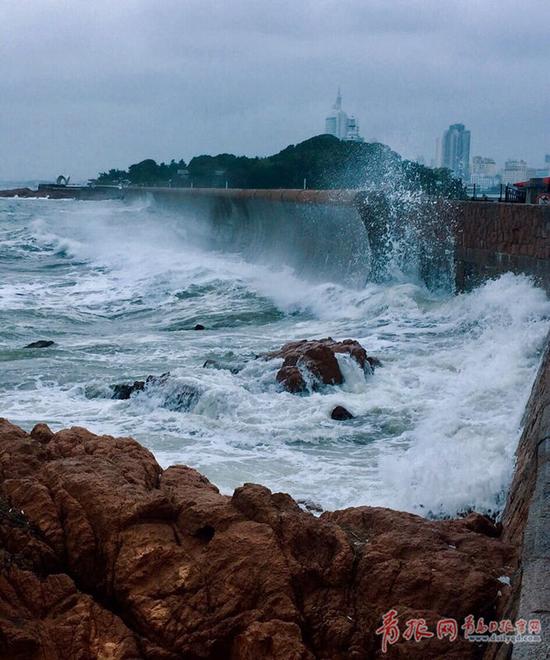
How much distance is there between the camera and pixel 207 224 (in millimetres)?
33219

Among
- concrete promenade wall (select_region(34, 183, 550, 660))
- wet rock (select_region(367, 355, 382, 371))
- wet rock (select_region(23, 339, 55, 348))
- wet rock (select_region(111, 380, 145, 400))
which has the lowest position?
wet rock (select_region(23, 339, 55, 348))

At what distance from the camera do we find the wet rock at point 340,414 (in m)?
8.09

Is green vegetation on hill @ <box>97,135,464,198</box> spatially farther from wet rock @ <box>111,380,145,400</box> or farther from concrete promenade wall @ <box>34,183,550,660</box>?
wet rock @ <box>111,380,145,400</box>

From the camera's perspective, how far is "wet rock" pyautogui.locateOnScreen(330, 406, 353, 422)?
26.6 feet

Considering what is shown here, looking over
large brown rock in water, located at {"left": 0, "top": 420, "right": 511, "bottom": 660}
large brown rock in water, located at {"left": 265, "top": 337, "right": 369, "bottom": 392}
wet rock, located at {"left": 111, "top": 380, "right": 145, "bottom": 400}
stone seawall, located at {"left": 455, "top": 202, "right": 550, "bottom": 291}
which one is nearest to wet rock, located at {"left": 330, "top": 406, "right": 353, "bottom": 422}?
large brown rock in water, located at {"left": 265, "top": 337, "right": 369, "bottom": 392}

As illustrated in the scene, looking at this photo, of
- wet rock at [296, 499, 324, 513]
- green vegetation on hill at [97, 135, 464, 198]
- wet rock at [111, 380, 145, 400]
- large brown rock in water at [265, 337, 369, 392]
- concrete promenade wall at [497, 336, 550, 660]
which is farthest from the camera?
green vegetation on hill at [97, 135, 464, 198]

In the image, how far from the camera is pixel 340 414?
810 cm

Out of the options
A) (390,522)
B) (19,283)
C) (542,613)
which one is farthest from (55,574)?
(19,283)

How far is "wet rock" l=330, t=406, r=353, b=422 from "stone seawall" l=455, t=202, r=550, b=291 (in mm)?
4307

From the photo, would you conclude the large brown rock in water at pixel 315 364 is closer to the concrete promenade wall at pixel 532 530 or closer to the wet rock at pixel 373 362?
the wet rock at pixel 373 362

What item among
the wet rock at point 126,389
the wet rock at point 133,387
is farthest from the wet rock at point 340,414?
the wet rock at point 126,389

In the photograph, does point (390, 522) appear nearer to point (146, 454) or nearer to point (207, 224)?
point (146, 454)

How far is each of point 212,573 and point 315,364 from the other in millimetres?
5663

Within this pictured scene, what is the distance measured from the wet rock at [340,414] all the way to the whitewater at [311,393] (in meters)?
0.09
